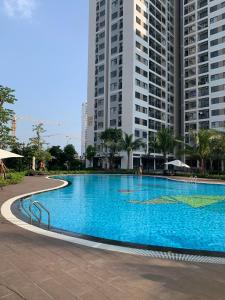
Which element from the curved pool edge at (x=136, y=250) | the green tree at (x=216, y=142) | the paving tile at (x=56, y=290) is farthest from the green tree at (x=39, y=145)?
the paving tile at (x=56, y=290)

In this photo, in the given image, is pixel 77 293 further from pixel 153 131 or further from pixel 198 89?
pixel 198 89

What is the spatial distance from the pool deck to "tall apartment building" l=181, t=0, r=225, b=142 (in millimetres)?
64571

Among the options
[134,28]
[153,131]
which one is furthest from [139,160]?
[134,28]

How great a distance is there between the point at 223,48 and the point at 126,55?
21.9m

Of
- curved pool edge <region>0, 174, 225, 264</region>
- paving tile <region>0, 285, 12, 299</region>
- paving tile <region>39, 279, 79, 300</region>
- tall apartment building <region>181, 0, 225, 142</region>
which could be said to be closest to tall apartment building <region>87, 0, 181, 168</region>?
tall apartment building <region>181, 0, 225, 142</region>

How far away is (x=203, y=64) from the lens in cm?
7431

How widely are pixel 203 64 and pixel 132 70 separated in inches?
756

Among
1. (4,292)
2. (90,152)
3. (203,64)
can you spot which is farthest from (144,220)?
(203,64)

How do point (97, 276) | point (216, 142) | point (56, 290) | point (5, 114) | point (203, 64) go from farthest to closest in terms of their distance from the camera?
point (203, 64) → point (216, 142) → point (5, 114) → point (97, 276) → point (56, 290)

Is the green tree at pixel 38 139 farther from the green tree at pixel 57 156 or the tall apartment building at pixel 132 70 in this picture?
the tall apartment building at pixel 132 70

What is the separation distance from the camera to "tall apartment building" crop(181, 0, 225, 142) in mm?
69812

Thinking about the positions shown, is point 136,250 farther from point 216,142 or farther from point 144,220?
point 216,142

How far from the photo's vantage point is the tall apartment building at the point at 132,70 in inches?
2665

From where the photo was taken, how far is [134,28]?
6781 centimetres
